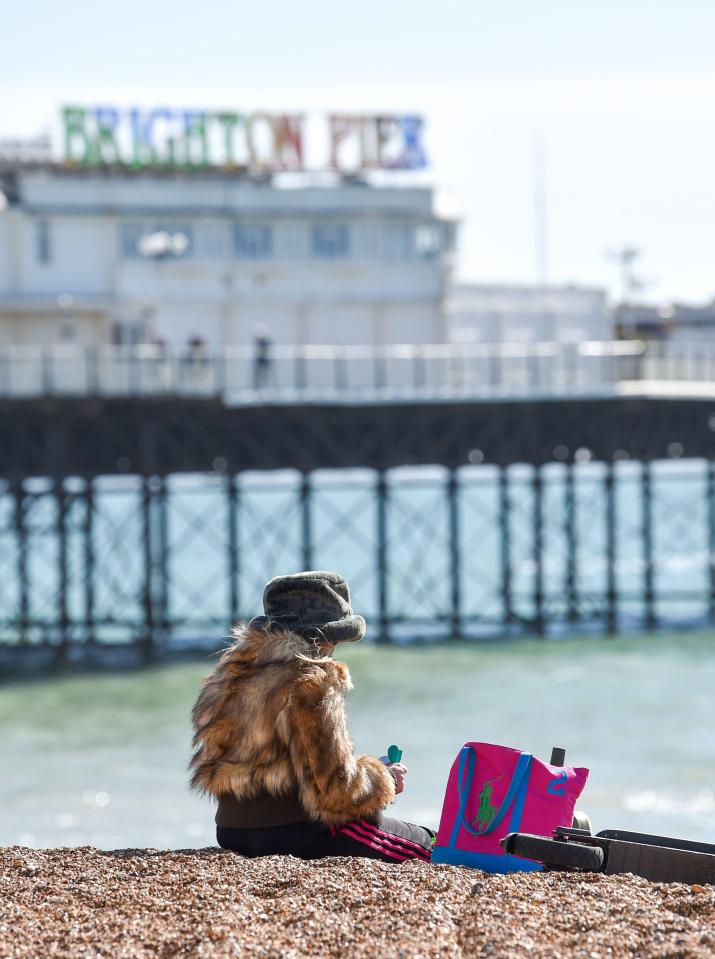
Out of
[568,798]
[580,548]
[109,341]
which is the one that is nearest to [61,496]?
[109,341]

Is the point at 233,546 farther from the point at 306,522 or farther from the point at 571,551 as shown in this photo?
the point at 571,551

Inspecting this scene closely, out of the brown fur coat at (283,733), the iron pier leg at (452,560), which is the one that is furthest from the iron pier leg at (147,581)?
the brown fur coat at (283,733)

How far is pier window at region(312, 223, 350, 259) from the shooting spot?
35.0 metres

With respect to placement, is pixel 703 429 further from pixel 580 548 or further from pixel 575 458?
pixel 580 548

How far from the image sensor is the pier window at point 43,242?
33125 millimetres

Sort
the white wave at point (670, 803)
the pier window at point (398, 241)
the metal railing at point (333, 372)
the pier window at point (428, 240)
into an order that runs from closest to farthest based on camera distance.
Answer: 1. the white wave at point (670, 803)
2. the metal railing at point (333, 372)
3. the pier window at point (398, 241)
4. the pier window at point (428, 240)

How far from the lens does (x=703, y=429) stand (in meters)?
34.7

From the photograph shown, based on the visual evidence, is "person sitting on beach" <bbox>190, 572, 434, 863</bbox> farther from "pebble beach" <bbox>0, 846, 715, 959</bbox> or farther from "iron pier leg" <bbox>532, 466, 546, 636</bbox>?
"iron pier leg" <bbox>532, 466, 546, 636</bbox>

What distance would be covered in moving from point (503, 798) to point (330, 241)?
28816mm

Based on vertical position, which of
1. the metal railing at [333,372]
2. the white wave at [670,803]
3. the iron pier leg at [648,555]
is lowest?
the white wave at [670,803]

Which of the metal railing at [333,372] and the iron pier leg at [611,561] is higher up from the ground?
the metal railing at [333,372]

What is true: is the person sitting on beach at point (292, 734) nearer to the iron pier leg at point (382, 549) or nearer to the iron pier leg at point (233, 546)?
the iron pier leg at point (233, 546)

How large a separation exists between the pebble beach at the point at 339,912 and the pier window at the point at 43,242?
27059 mm

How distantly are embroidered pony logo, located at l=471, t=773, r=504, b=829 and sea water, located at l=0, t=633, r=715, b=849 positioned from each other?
9409 millimetres
